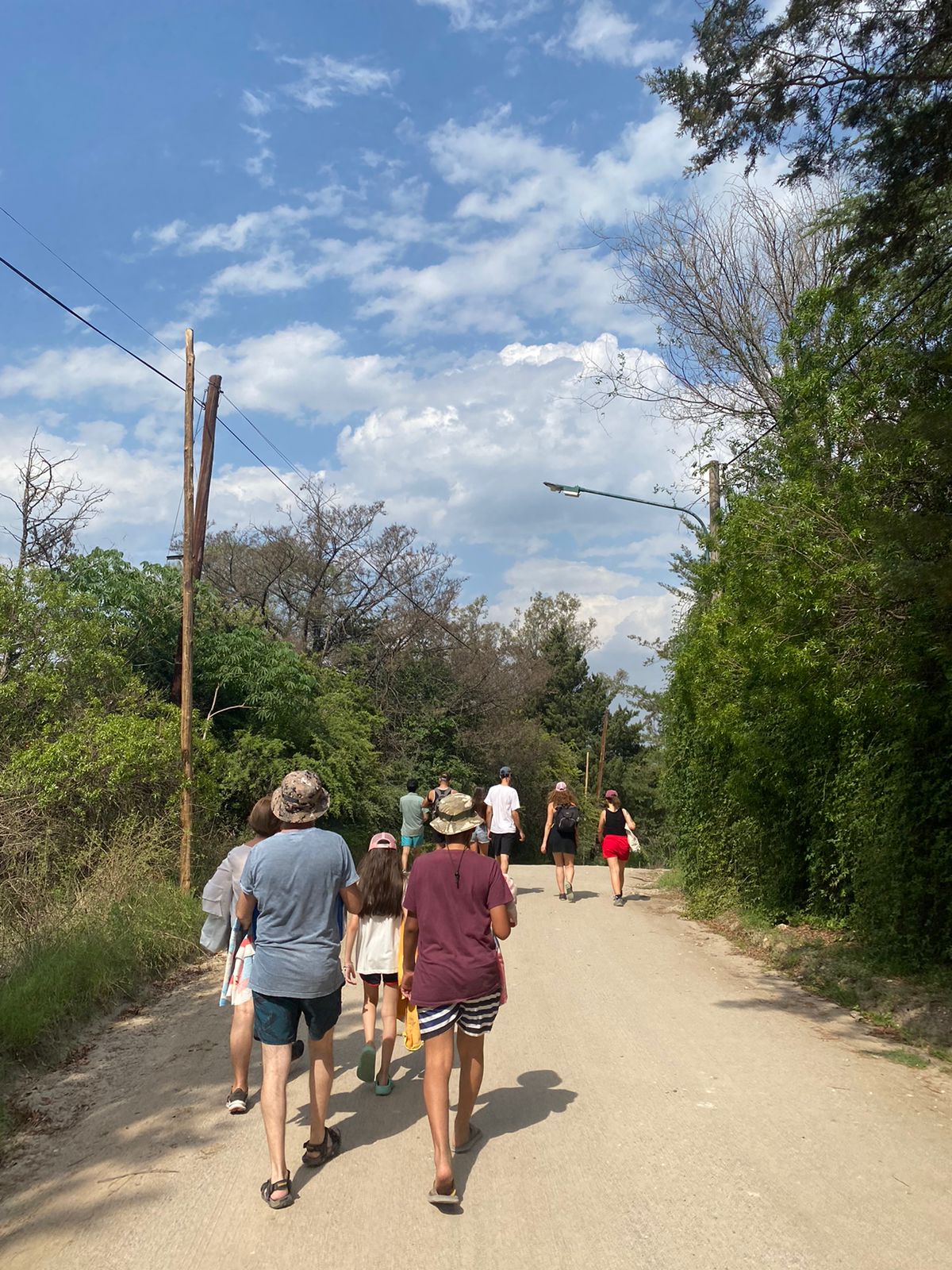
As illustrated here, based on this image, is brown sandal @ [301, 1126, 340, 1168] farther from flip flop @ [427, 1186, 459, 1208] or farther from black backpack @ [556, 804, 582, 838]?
black backpack @ [556, 804, 582, 838]

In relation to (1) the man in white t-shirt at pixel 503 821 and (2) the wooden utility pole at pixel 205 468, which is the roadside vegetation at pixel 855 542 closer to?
(1) the man in white t-shirt at pixel 503 821

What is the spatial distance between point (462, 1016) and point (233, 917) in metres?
1.62

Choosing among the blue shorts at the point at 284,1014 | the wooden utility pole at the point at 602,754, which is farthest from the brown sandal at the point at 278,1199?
the wooden utility pole at the point at 602,754

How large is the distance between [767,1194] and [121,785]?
34.8ft

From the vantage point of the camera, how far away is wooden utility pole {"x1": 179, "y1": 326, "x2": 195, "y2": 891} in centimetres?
1309

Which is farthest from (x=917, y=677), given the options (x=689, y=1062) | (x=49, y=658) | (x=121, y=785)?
(x=49, y=658)

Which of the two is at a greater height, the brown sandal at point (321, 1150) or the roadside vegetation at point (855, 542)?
the roadside vegetation at point (855, 542)

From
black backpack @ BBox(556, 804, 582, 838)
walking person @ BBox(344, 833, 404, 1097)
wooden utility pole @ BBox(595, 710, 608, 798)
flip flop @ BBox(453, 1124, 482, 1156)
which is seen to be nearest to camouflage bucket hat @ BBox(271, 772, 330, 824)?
walking person @ BBox(344, 833, 404, 1097)

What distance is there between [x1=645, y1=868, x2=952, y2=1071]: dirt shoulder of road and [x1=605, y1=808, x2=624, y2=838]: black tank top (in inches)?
101

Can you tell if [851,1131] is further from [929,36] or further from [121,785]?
[121,785]

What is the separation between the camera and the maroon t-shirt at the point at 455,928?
190 inches

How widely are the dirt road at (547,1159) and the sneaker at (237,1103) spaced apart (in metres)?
0.07

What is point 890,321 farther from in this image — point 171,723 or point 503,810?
point 171,723

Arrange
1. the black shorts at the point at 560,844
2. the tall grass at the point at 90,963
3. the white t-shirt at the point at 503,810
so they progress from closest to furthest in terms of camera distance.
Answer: the tall grass at the point at 90,963, the white t-shirt at the point at 503,810, the black shorts at the point at 560,844
